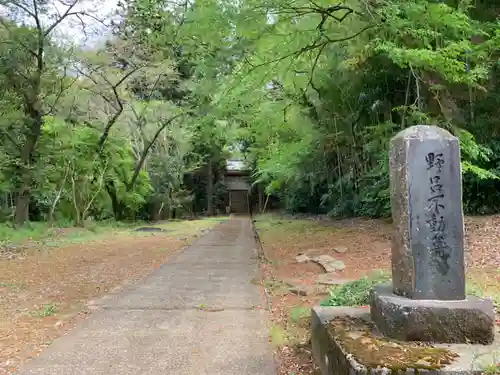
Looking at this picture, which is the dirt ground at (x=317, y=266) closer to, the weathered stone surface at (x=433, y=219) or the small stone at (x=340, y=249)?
the small stone at (x=340, y=249)

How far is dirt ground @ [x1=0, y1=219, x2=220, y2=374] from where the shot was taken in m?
4.89

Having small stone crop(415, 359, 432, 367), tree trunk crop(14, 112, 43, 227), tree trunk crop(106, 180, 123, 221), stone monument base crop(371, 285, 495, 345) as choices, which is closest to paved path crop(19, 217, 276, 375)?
stone monument base crop(371, 285, 495, 345)

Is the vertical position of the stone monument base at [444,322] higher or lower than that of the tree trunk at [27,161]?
lower

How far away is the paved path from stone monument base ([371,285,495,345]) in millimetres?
1298

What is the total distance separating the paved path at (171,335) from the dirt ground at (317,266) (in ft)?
0.80

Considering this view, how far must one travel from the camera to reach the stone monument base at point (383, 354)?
8.80 feet

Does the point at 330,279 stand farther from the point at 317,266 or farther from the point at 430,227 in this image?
the point at 430,227

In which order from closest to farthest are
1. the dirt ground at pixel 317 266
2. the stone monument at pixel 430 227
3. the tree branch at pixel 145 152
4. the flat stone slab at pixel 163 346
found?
the stone monument at pixel 430 227 → the flat stone slab at pixel 163 346 → the dirt ground at pixel 317 266 → the tree branch at pixel 145 152

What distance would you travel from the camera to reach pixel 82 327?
5.09 meters

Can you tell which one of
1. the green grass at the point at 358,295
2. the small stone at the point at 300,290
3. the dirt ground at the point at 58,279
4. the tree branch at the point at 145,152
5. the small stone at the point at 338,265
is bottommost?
the dirt ground at the point at 58,279

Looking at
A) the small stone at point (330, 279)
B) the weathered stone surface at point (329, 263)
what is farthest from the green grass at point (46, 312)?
the weathered stone surface at point (329, 263)

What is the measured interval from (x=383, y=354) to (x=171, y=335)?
2.55m

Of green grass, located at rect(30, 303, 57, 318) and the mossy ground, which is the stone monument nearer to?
the mossy ground

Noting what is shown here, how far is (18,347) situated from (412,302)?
12.4 ft
